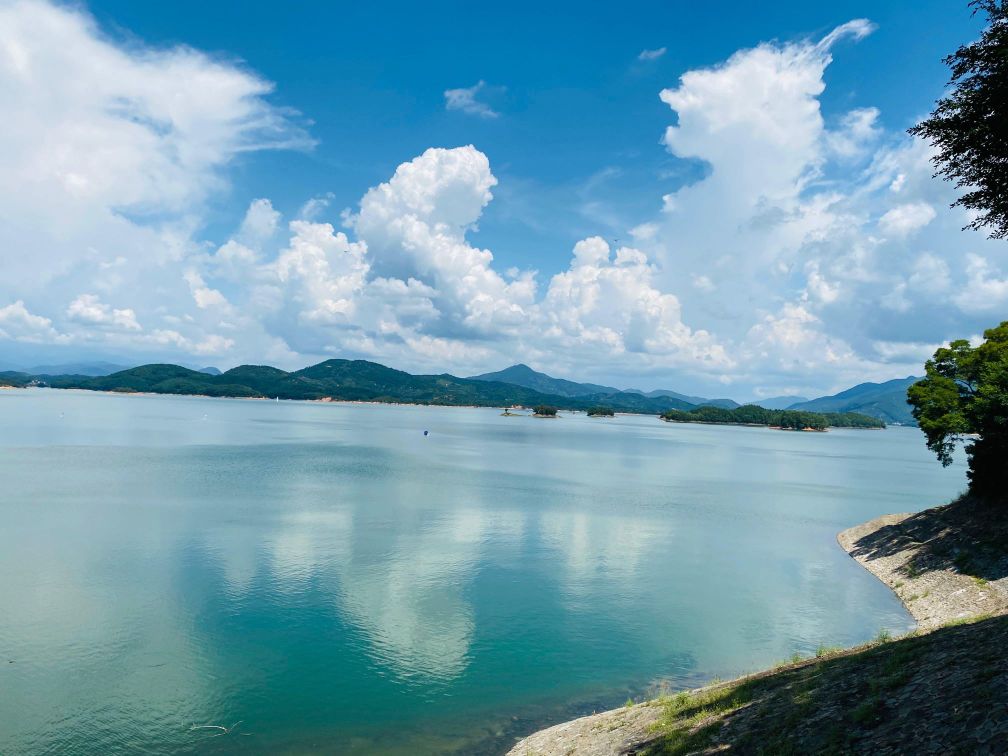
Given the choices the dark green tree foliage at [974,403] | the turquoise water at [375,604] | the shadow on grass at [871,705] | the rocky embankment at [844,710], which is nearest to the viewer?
the shadow on grass at [871,705]

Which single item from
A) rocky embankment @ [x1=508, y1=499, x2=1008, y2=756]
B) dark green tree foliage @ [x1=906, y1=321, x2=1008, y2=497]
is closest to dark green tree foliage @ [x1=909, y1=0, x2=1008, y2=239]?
rocky embankment @ [x1=508, y1=499, x2=1008, y2=756]

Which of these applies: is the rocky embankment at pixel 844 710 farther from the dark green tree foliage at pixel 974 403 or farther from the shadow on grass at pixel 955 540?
the dark green tree foliage at pixel 974 403

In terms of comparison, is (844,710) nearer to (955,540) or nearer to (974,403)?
(955,540)

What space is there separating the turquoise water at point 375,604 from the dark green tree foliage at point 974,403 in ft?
41.9

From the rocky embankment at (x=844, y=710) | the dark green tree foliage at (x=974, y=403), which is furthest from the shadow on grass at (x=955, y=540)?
the rocky embankment at (x=844, y=710)

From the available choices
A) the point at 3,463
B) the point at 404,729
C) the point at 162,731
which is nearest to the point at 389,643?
the point at 404,729

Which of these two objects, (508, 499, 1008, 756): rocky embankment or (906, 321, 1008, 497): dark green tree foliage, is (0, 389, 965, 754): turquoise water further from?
(906, 321, 1008, 497): dark green tree foliage

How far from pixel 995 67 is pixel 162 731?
38516mm

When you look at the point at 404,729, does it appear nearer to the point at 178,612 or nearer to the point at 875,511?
the point at 178,612

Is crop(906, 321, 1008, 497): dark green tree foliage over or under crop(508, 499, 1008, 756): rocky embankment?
over

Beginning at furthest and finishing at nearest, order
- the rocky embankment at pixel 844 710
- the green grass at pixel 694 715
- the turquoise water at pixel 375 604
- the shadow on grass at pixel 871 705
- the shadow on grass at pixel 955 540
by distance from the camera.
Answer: the shadow on grass at pixel 955 540
the turquoise water at pixel 375 604
the green grass at pixel 694 715
the rocky embankment at pixel 844 710
the shadow on grass at pixel 871 705

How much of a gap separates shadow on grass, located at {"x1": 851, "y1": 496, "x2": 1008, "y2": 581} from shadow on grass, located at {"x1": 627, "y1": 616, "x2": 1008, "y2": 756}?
21523 millimetres

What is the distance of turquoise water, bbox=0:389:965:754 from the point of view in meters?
22.4

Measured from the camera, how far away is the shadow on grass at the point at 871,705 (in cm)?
1253
